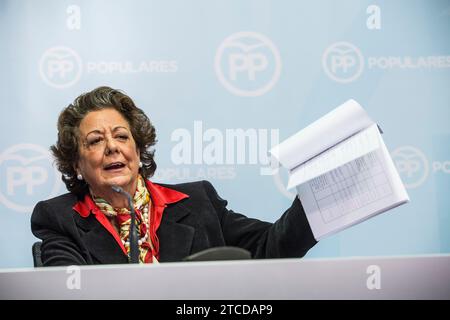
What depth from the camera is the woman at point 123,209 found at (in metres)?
2.08

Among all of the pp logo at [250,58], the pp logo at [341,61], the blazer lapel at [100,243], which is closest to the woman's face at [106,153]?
the blazer lapel at [100,243]

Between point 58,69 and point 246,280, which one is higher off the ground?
point 58,69

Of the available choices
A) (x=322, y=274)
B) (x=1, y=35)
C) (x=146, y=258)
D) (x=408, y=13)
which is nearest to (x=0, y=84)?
(x=1, y=35)

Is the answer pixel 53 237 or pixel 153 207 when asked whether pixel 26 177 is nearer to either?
pixel 53 237

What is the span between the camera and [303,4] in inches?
91.4

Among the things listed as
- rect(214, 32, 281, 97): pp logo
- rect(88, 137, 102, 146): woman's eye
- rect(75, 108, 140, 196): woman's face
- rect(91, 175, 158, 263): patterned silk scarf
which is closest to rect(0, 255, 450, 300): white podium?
rect(91, 175, 158, 263): patterned silk scarf


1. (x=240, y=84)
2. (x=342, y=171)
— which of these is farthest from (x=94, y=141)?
(x=342, y=171)

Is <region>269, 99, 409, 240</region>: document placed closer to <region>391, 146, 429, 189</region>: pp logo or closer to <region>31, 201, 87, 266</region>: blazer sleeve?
<region>391, 146, 429, 189</region>: pp logo

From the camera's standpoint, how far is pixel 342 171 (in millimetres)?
1872

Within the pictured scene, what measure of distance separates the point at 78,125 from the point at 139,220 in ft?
1.35

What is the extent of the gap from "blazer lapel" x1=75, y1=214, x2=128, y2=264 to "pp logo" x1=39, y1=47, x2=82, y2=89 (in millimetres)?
540

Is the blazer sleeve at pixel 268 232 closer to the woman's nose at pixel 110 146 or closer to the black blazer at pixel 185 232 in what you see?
the black blazer at pixel 185 232

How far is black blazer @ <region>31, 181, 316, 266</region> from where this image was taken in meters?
2.05

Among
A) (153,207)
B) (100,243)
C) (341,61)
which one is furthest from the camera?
(341,61)
